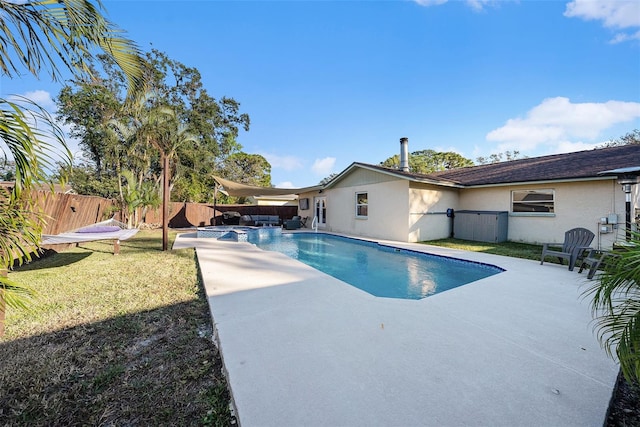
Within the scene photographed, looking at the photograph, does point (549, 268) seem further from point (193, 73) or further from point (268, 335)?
point (193, 73)

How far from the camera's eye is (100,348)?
278cm

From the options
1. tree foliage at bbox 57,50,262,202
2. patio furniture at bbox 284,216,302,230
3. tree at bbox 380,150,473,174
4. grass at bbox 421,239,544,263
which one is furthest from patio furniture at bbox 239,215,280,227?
tree at bbox 380,150,473,174

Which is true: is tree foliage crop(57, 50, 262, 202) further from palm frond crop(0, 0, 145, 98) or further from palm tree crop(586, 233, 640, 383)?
palm tree crop(586, 233, 640, 383)

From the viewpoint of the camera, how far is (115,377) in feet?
7.59

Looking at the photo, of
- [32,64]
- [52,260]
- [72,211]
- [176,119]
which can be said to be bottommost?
[52,260]

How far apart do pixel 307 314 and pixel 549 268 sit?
6.56 m

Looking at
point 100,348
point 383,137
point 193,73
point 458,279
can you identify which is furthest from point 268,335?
point 193,73

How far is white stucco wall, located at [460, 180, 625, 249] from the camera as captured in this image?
340 inches

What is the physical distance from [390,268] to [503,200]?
7.34m

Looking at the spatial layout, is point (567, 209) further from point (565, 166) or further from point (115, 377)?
point (115, 377)

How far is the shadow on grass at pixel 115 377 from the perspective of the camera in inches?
74.3

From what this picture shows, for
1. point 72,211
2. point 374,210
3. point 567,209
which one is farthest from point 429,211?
point 72,211

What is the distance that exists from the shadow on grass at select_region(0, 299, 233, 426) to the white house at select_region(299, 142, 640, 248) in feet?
33.0

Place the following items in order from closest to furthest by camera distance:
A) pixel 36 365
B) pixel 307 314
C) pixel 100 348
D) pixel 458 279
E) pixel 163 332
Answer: pixel 36 365 → pixel 100 348 → pixel 163 332 → pixel 307 314 → pixel 458 279
